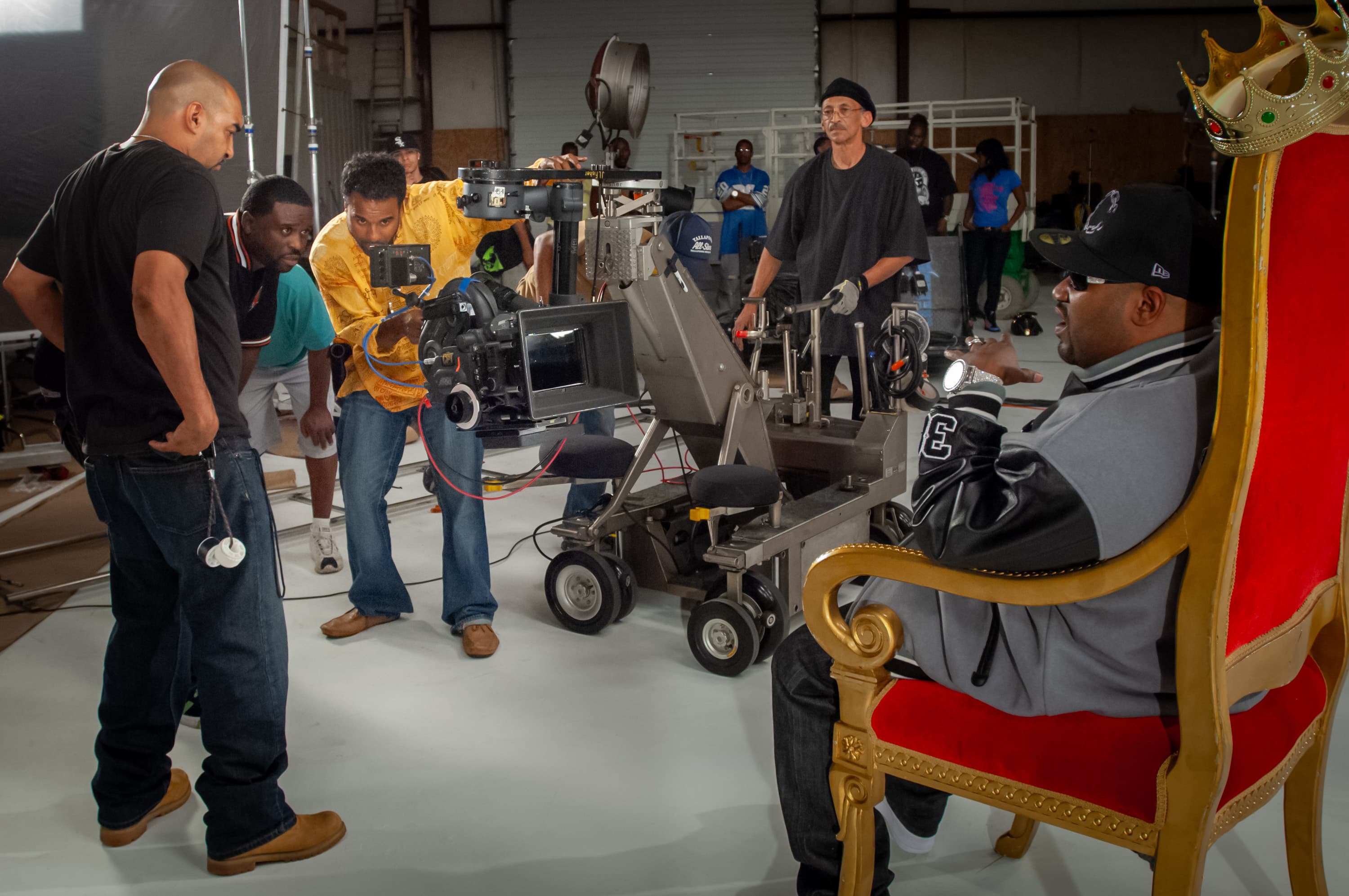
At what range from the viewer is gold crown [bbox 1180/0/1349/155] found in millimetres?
1042

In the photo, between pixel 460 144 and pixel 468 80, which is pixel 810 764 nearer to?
pixel 460 144

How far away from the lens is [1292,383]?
1.17 m

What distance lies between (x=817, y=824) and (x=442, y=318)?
1430 mm

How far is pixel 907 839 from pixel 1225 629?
0.94m

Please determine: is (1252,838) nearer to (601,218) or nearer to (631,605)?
(631,605)

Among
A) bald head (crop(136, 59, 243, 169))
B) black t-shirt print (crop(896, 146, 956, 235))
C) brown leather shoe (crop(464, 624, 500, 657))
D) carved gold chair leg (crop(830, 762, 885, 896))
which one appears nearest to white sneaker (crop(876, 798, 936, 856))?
carved gold chair leg (crop(830, 762, 885, 896))

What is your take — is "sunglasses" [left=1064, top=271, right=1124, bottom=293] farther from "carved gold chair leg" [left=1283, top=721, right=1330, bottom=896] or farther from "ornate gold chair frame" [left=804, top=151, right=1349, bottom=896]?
"carved gold chair leg" [left=1283, top=721, right=1330, bottom=896]

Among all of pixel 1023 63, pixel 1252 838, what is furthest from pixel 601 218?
pixel 1023 63

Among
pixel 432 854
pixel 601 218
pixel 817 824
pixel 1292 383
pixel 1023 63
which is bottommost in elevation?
pixel 432 854

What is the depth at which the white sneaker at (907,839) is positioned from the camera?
1.93 metres

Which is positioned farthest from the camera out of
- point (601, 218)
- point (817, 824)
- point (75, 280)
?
point (601, 218)

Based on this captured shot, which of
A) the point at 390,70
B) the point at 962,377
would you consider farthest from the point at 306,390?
the point at 390,70

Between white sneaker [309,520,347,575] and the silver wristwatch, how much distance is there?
2745mm

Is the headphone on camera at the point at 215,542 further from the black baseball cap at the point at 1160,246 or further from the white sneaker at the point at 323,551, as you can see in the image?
the white sneaker at the point at 323,551
